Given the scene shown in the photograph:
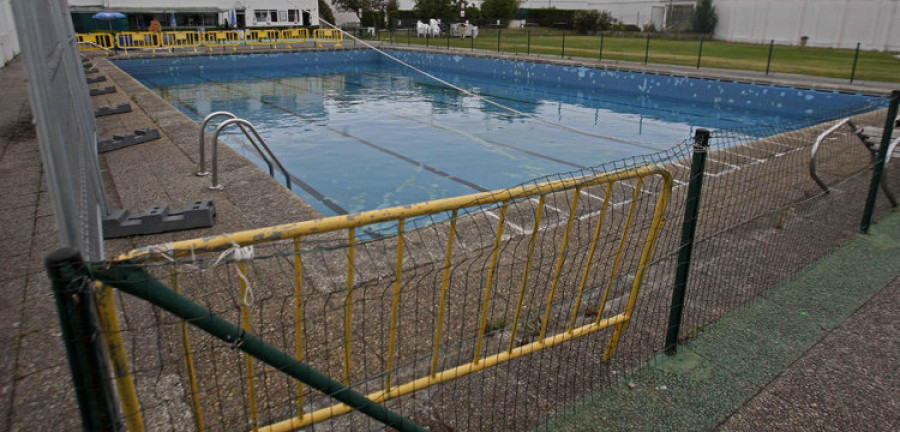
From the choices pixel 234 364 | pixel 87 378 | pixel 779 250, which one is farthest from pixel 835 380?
pixel 87 378

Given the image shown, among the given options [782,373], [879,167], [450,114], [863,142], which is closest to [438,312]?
[782,373]

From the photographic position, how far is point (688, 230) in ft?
9.41

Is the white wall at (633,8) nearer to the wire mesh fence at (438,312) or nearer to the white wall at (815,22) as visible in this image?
the white wall at (815,22)

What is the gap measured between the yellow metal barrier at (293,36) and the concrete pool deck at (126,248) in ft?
72.7

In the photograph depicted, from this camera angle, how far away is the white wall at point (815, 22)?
28344 mm

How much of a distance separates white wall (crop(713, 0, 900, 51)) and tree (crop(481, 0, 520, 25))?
1441cm

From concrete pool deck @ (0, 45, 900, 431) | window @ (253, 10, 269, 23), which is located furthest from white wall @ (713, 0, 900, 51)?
window @ (253, 10, 269, 23)

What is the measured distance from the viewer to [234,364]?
280 cm

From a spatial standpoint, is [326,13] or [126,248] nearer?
[126,248]

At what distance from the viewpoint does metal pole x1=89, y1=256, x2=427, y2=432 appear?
140cm

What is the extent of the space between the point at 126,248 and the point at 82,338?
329cm

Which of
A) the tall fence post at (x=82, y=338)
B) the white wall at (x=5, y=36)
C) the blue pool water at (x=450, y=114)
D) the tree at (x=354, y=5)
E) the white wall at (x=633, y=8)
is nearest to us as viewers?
the tall fence post at (x=82, y=338)

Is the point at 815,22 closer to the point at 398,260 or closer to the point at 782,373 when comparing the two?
the point at 782,373

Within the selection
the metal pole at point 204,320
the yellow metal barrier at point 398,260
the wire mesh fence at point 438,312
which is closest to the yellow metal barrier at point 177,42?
the wire mesh fence at point 438,312
